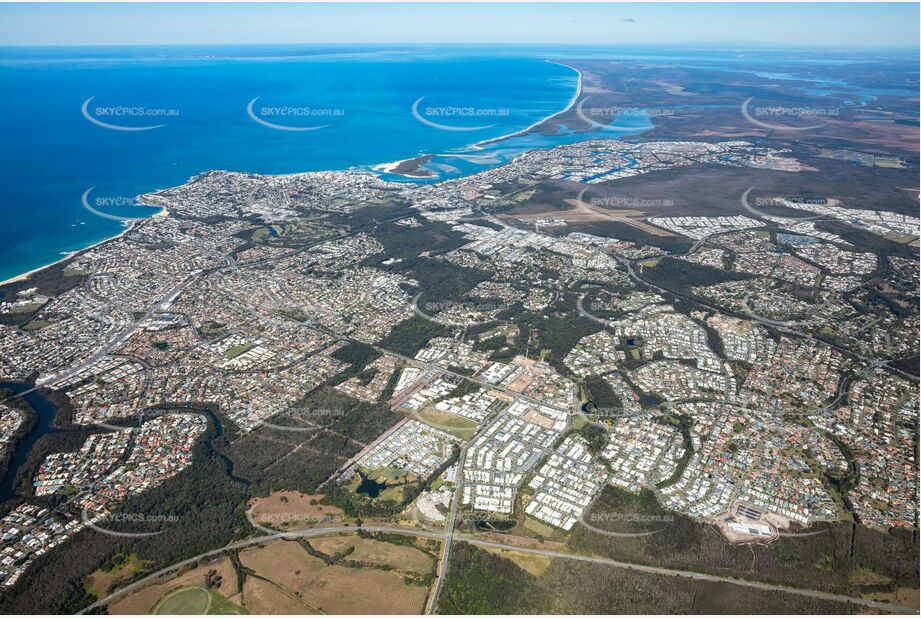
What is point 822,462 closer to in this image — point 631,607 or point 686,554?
point 686,554

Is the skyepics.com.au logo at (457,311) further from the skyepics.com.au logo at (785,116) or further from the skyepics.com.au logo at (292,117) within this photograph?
the skyepics.com.au logo at (785,116)

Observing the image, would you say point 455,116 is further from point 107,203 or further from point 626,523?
point 626,523

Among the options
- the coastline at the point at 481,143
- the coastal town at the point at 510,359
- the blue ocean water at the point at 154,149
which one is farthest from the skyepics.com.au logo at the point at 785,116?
the coastal town at the point at 510,359

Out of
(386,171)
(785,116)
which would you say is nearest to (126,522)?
(386,171)

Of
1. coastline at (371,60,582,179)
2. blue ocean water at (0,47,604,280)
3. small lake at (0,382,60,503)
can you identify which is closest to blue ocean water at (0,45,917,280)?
blue ocean water at (0,47,604,280)

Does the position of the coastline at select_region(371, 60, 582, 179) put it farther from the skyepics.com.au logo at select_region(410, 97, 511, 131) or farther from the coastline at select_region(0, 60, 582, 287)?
the skyepics.com.au logo at select_region(410, 97, 511, 131)
